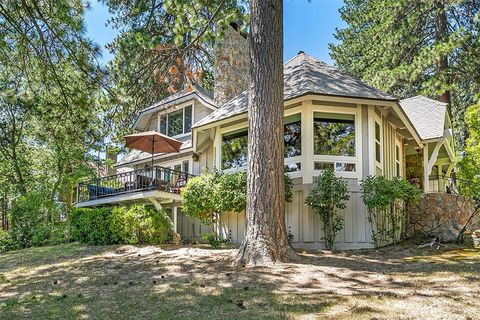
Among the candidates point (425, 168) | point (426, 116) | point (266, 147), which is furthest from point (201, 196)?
point (426, 116)

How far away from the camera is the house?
9781 millimetres

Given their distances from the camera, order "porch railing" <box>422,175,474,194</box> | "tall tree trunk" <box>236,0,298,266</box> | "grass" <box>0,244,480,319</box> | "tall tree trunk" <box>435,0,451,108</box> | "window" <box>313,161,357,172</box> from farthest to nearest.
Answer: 1. "porch railing" <box>422,175,474,194</box>
2. "tall tree trunk" <box>435,0,451,108</box>
3. "window" <box>313,161,357,172</box>
4. "tall tree trunk" <box>236,0,298,266</box>
5. "grass" <box>0,244,480,319</box>

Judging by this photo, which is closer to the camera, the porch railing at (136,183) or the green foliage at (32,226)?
the porch railing at (136,183)

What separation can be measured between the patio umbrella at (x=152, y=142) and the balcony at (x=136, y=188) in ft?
2.59

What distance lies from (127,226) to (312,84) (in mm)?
6151

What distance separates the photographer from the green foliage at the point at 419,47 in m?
15.7

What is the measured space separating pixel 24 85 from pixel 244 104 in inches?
213

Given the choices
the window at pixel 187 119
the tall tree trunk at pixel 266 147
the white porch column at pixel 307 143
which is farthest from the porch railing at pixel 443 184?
the tall tree trunk at pixel 266 147

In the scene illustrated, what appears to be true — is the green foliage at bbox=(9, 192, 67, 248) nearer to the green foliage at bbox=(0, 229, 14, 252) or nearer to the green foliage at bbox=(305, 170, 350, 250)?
the green foliage at bbox=(0, 229, 14, 252)

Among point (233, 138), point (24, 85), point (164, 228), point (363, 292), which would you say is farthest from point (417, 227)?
point (24, 85)

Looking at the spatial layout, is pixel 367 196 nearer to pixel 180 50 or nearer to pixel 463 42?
pixel 180 50

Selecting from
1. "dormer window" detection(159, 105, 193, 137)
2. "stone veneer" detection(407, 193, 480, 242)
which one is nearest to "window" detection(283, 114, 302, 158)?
"stone veneer" detection(407, 193, 480, 242)

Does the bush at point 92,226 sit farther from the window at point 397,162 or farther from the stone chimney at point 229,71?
the window at point 397,162

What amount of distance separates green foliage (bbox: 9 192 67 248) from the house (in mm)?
1555
